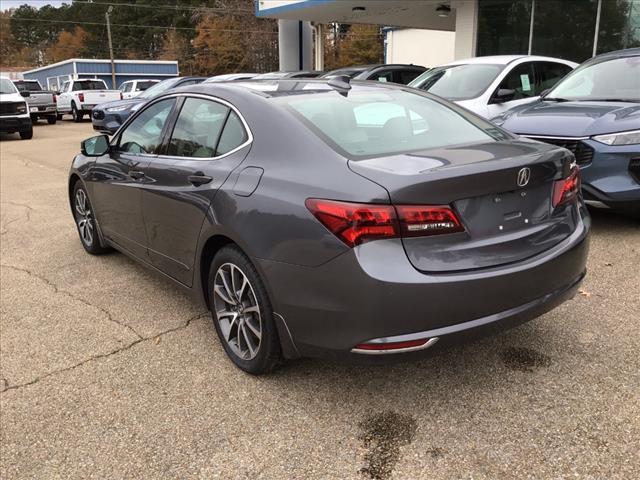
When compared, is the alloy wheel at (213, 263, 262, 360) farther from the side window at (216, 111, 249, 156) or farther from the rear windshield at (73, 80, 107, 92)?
the rear windshield at (73, 80, 107, 92)

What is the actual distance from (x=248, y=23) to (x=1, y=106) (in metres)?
52.9

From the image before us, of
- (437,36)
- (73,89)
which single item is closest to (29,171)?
(73,89)

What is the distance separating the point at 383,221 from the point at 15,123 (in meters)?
18.3

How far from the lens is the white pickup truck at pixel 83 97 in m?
25.2

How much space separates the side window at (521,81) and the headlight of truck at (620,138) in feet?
9.60

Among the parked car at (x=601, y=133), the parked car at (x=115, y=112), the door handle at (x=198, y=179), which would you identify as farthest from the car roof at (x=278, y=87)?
the parked car at (x=115, y=112)

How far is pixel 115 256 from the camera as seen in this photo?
5.46m

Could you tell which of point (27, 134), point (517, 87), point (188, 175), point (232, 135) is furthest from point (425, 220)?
point (27, 134)

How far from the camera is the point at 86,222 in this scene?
17.9 feet

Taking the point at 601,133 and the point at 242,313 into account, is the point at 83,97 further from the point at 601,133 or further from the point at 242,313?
the point at 242,313

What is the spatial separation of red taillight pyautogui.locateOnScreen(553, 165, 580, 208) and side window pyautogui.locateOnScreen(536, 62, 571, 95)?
5984 mm

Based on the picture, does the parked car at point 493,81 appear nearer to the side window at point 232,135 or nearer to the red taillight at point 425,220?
the side window at point 232,135

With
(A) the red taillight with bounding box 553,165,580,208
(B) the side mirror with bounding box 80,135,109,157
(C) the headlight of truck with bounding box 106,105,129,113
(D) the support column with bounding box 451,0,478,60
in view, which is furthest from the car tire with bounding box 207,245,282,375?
(D) the support column with bounding box 451,0,478,60

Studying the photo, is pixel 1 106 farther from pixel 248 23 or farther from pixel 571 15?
pixel 248 23
